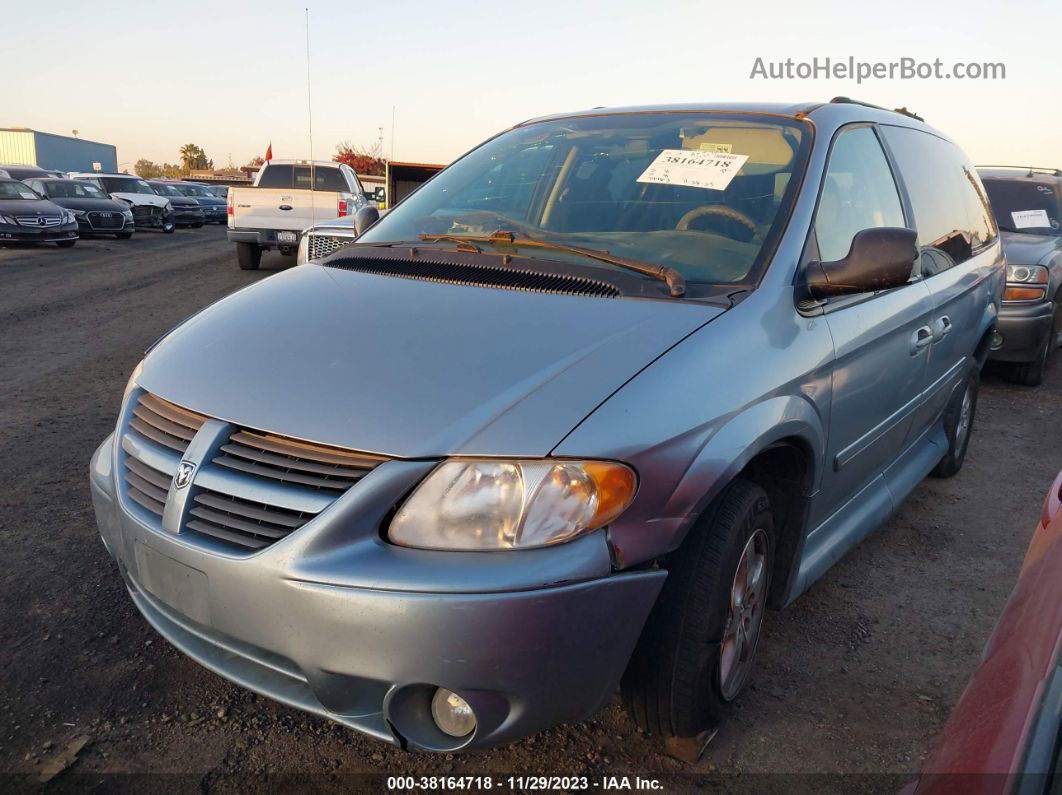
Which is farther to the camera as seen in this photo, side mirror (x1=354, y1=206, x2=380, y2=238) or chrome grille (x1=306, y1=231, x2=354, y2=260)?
chrome grille (x1=306, y1=231, x2=354, y2=260)

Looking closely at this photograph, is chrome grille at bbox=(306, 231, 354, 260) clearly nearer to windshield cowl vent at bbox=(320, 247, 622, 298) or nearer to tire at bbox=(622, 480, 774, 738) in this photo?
windshield cowl vent at bbox=(320, 247, 622, 298)

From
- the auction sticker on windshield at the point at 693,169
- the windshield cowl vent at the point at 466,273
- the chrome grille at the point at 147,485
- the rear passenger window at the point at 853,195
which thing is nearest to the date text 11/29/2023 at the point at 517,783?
the chrome grille at the point at 147,485

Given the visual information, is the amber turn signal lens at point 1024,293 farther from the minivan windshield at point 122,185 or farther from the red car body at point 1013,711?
the minivan windshield at point 122,185

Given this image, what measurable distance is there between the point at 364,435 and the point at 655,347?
742mm

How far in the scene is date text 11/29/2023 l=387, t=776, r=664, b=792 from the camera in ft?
7.34

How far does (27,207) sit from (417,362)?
16.0 metres

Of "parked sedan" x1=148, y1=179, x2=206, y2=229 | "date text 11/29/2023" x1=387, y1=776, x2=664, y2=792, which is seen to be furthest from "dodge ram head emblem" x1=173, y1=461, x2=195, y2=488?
"parked sedan" x1=148, y1=179, x2=206, y2=229

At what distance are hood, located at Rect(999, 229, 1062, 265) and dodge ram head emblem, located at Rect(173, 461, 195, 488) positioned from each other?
22.2 ft

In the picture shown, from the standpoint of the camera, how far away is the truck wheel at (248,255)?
13273 mm

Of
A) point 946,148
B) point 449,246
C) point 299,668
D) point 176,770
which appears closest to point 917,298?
point 946,148

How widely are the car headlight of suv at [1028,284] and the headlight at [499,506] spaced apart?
249 inches

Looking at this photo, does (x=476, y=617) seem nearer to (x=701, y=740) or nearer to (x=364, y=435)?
(x=364, y=435)

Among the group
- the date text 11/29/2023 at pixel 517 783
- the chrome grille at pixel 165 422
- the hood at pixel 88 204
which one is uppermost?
the chrome grille at pixel 165 422

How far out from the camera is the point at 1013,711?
1.21 metres
